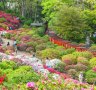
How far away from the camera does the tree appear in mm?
35438

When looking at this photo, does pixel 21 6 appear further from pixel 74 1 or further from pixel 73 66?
pixel 73 66

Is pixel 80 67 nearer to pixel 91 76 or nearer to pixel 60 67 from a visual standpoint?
pixel 60 67

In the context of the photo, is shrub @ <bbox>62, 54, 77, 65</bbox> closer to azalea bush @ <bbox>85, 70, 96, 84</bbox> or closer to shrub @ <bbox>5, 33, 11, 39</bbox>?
azalea bush @ <bbox>85, 70, 96, 84</bbox>

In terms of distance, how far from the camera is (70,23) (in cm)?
3556

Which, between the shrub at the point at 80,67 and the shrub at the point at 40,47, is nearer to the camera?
the shrub at the point at 80,67

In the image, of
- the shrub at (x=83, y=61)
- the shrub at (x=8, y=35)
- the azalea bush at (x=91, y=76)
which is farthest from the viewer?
the shrub at (x=8, y=35)

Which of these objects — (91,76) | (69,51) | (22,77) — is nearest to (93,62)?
(91,76)

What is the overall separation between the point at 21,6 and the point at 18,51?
811 inches

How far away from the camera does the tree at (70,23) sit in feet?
116

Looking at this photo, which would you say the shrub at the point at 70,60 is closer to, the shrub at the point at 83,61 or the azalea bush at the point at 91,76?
the shrub at the point at 83,61

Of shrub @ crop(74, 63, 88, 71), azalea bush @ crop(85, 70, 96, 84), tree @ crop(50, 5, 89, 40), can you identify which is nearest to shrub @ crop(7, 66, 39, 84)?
azalea bush @ crop(85, 70, 96, 84)

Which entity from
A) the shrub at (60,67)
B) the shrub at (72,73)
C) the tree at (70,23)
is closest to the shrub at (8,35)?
the tree at (70,23)

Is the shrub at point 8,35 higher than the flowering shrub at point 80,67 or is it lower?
lower

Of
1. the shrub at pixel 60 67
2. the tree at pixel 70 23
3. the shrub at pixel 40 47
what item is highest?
the tree at pixel 70 23
